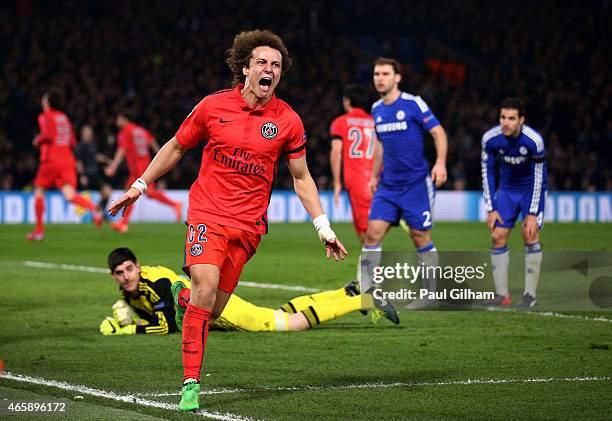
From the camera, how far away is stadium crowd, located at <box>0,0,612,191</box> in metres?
30.2

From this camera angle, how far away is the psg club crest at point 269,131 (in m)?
6.59

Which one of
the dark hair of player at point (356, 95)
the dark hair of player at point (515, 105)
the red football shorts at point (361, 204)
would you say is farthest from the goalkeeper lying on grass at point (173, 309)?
the dark hair of player at point (356, 95)

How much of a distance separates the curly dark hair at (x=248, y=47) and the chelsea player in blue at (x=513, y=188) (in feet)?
15.8

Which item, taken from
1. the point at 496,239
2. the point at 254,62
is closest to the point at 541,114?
the point at 496,239

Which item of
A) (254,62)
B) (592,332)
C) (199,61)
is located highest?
(199,61)

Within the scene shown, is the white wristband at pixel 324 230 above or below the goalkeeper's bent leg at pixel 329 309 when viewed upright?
above

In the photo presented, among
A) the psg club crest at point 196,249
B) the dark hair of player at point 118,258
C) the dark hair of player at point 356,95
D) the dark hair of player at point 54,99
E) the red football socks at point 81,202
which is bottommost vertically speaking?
the dark hair of player at point 118,258

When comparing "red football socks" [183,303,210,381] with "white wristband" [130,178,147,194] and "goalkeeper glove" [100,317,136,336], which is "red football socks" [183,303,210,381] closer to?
"white wristband" [130,178,147,194]

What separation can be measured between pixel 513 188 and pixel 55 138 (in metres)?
11.7

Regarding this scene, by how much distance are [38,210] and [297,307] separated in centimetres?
1230

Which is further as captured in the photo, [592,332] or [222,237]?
[592,332]

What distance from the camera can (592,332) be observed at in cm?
957

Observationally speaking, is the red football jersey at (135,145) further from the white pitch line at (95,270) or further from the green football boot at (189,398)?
the green football boot at (189,398)

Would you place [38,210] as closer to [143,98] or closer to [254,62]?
[143,98]
